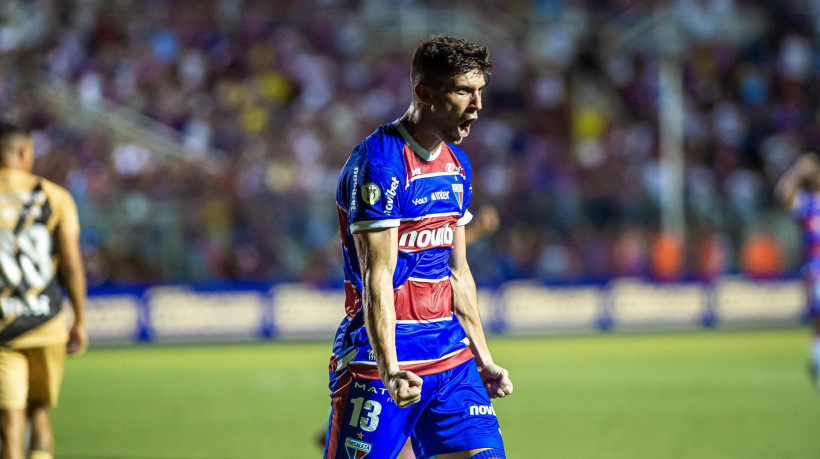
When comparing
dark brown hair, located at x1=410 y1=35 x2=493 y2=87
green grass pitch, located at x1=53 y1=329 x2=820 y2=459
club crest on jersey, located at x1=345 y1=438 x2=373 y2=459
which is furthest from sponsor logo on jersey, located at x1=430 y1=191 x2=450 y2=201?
green grass pitch, located at x1=53 y1=329 x2=820 y2=459

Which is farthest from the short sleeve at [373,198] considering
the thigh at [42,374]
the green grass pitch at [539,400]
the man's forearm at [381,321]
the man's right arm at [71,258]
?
the green grass pitch at [539,400]

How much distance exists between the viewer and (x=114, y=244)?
16.8 metres

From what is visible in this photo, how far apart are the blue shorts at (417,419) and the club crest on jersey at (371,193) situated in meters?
0.73

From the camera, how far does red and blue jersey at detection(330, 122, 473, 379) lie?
4.07m

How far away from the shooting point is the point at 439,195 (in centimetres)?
429

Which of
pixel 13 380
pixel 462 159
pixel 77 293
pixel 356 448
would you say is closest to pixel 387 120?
pixel 77 293

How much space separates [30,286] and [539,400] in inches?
268

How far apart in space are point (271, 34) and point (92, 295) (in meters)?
8.29

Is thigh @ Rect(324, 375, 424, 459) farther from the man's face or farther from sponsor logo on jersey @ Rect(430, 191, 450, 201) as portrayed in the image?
the man's face

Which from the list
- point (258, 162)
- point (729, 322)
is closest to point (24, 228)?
point (258, 162)

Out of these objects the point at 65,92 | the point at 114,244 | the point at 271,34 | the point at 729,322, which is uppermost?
the point at 271,34

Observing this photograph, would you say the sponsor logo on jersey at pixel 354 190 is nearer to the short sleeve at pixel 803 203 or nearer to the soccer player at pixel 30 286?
the soccer player at pixel 30 286

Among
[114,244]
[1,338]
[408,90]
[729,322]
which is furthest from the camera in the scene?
[408,90]

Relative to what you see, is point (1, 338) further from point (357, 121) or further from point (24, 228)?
point (357, 121)
